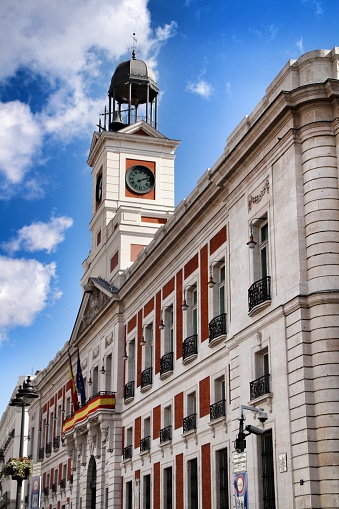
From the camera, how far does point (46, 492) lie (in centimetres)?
5897

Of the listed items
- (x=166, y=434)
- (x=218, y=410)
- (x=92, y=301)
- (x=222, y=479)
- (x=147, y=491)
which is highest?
(x=92, y=301)

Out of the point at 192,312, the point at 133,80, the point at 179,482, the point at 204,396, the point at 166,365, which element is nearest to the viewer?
the point at 204,396

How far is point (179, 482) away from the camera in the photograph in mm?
32344

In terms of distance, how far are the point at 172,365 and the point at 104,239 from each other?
17.3m

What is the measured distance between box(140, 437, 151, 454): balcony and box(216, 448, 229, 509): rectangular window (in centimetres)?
820

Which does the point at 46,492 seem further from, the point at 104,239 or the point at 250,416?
the point at 250,416

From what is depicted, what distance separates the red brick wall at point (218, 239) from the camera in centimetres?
3034

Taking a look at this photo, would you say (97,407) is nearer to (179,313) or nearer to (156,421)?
(156,421)

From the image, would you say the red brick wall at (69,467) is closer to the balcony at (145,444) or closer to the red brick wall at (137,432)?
the red brick wall at (137,432)

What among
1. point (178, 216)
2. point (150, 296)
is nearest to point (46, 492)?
A: point (150, 296)

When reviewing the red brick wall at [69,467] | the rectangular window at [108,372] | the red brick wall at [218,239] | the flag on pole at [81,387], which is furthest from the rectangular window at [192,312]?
the red brick wall at [69,467]

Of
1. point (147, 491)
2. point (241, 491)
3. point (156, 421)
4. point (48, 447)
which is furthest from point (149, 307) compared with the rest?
point (48, 447)

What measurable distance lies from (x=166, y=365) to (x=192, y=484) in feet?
18.4

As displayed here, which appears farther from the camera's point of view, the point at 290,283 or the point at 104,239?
the point at 104,239
